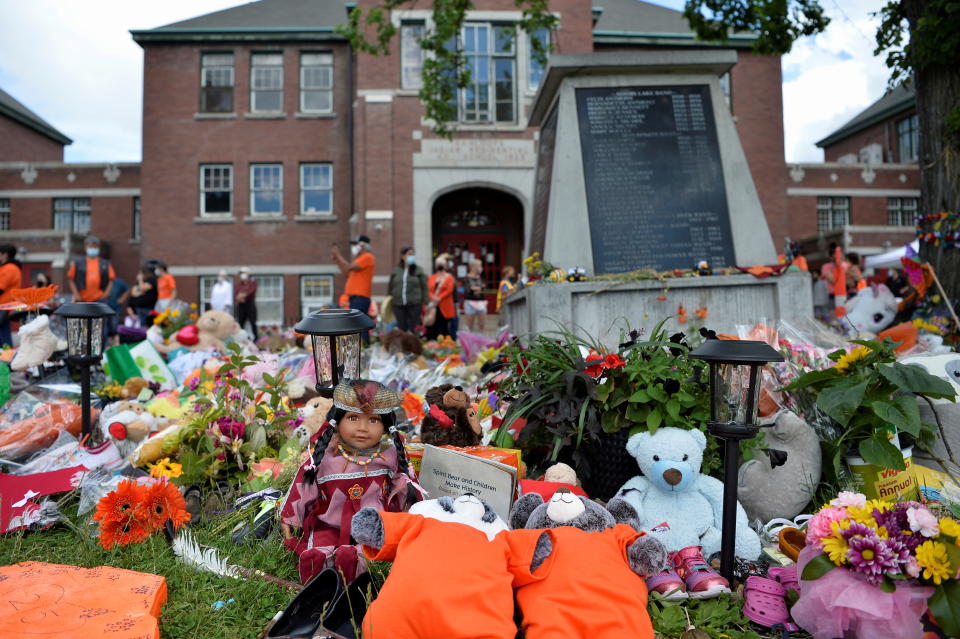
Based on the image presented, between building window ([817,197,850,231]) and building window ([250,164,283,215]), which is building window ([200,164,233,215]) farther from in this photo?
building window ([817,197,850,231])

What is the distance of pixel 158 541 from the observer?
2844 mm

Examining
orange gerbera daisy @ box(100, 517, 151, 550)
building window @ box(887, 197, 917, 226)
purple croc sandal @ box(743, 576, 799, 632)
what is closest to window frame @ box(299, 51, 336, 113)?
orange gerbera daisy @ box(100, 517, 151, 550)

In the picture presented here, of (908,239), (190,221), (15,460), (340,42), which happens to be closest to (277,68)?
(340,42)

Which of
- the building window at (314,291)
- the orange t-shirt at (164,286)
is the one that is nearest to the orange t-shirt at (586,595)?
the orange t-shirt at (164,286)

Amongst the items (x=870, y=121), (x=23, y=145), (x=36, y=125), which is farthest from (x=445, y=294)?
(x=870, y=121)

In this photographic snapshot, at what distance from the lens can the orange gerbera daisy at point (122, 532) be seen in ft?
9.14

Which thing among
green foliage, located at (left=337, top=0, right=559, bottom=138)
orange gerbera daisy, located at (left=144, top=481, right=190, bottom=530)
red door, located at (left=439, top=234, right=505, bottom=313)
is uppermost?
green foliage, located at (left=337, top=0, right=559, bottom=138)

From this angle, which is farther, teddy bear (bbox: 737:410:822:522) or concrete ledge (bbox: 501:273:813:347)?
concrete ledge (bbox: 501:273:813:347)

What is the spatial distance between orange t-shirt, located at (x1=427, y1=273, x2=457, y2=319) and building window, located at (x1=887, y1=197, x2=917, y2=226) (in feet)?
70.8

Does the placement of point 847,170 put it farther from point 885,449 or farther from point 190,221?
point 885,449

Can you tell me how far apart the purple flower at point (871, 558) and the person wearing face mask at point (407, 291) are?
8014mm

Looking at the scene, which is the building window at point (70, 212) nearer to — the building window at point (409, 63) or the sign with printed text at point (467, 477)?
the building window at point (409, 63)

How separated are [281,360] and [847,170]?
24.5 m

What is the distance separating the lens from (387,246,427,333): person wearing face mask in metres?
9.62
